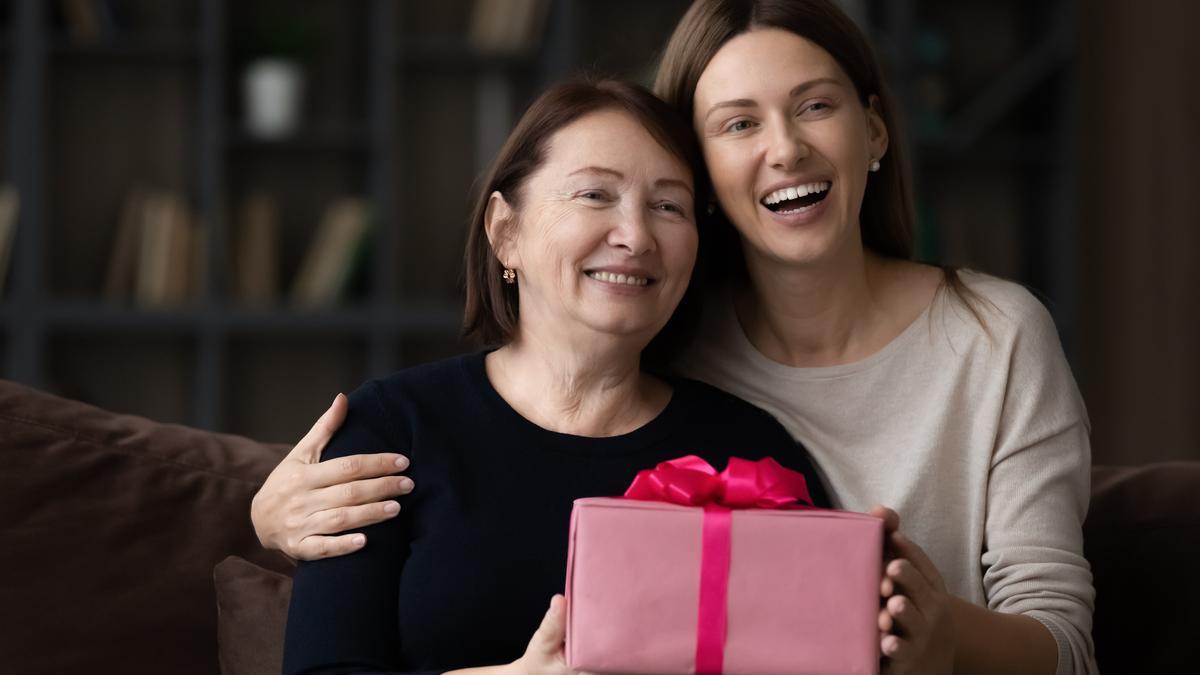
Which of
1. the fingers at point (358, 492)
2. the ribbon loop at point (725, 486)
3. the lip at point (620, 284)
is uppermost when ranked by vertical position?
the lip at point (620, 284)

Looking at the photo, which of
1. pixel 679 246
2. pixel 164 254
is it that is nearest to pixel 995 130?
pixel 164 254

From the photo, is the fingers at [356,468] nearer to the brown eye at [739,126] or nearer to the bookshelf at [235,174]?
the brown eye at [739,126]

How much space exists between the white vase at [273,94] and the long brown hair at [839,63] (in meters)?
2.67

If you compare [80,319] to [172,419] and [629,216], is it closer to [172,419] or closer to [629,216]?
[172,419]

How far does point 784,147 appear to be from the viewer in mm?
1686

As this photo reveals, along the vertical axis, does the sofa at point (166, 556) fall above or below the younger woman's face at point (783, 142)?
below

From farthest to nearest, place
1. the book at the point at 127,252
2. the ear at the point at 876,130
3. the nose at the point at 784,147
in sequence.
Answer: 1. the book at the point at 127,252
2. the ear at the point at 876,130
3. the nose at the point at 784,147

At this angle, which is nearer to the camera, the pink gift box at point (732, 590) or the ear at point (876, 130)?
the pink gift box at point (732, 590)

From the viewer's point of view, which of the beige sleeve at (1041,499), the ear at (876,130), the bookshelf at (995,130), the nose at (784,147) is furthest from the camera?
the bookshelf at (995,130)

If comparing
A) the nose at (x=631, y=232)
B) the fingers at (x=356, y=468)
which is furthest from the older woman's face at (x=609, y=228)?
the fingers at (x=356, y=468)

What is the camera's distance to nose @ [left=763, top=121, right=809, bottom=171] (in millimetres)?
1685

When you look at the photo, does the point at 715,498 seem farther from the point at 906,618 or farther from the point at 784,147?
the point at 784,147

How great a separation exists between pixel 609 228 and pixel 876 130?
0.45m

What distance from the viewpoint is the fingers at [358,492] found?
1.52 m
